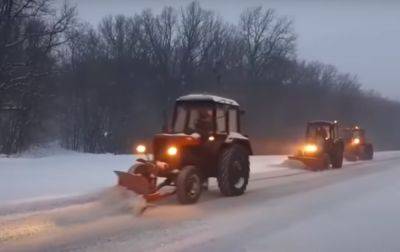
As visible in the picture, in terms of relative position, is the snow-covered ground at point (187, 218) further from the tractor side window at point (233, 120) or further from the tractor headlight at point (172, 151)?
the tractor side window at point (233, 120)

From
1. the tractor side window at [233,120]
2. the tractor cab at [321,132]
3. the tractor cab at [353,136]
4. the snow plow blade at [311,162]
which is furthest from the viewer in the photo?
the tractor cab at [353,136]

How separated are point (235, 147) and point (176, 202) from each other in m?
2.22

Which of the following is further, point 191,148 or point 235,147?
point 235,147

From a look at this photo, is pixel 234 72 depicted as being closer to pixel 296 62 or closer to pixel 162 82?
pixel 162 82

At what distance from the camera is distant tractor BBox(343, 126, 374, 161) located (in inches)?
1244

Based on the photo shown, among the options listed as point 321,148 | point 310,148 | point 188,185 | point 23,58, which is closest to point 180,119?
point 188,185

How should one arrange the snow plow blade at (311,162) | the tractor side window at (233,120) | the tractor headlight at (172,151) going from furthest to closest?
the snow plow blade at (311,162)
the tractor side window at (233,120)
the tractor headlight at (172,151)

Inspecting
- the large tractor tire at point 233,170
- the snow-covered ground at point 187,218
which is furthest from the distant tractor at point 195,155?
the snow-covered ground at point 187,218

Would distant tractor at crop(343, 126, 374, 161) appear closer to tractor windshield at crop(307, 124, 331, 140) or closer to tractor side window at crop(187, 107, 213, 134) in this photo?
tractor windshield at crop(307, 124, 331, 140)

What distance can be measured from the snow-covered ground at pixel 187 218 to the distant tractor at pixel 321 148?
7.09 m

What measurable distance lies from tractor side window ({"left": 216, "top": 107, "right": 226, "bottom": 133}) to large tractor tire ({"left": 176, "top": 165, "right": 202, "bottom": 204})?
59.6 inches

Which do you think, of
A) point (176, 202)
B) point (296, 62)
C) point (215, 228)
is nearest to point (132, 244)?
point (215, 228)

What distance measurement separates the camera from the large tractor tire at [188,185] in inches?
433

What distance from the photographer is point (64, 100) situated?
54.5 m
